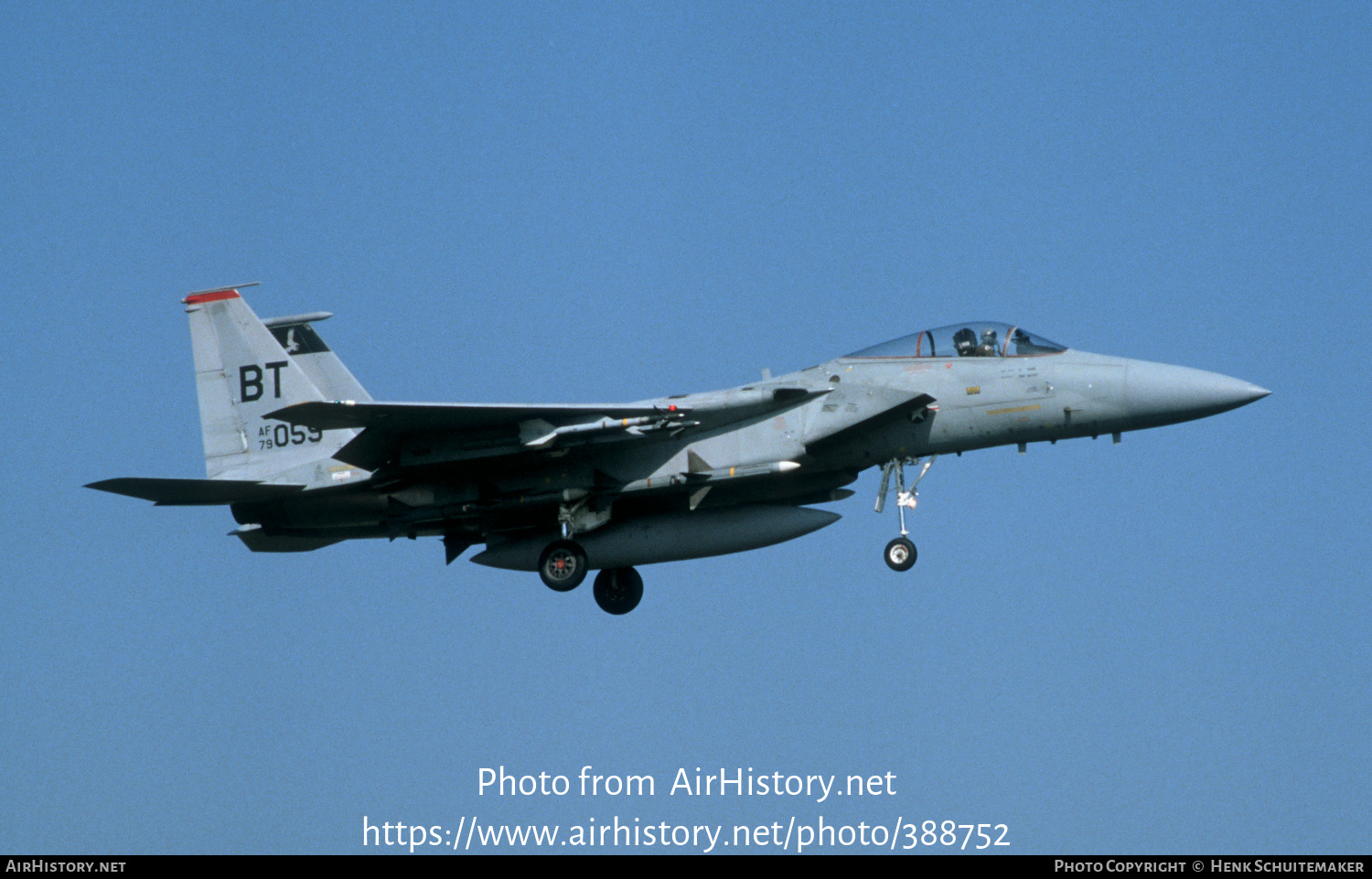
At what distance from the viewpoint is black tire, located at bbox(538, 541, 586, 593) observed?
20578 mm

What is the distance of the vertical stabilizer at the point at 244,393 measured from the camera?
2142cm

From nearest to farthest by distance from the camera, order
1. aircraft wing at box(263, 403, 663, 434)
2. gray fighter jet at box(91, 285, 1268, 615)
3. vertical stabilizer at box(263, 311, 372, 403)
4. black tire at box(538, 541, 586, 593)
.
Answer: aircraft wing at box(263, 403, 663, 434) → gray fighter jet at box(91, 285, 1268, 615) → black tire at box(538, 541, 586, 593) → vertical stabilizer at box(263, 311, 372, 403)

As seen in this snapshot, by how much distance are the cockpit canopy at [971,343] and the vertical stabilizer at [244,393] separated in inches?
274

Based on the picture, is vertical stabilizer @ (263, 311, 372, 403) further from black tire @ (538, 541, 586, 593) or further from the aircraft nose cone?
the aircraft nose cone

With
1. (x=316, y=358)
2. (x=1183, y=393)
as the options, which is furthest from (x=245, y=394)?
(x=1183, y=393)

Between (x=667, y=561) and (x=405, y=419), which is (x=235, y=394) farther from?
(x=667, y=561)

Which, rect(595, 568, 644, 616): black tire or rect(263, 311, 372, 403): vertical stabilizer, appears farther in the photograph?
rect(263, 311, 372, 403): vertical stabilizer

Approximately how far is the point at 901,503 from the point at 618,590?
410 centimetres

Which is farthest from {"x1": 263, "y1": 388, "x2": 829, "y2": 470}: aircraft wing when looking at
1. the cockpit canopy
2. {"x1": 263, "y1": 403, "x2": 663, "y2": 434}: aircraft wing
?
the cockpit canopy

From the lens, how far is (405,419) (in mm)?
19156

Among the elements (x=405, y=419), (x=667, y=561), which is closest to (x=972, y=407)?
(x=667, y=561)

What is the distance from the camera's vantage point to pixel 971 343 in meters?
20.0
